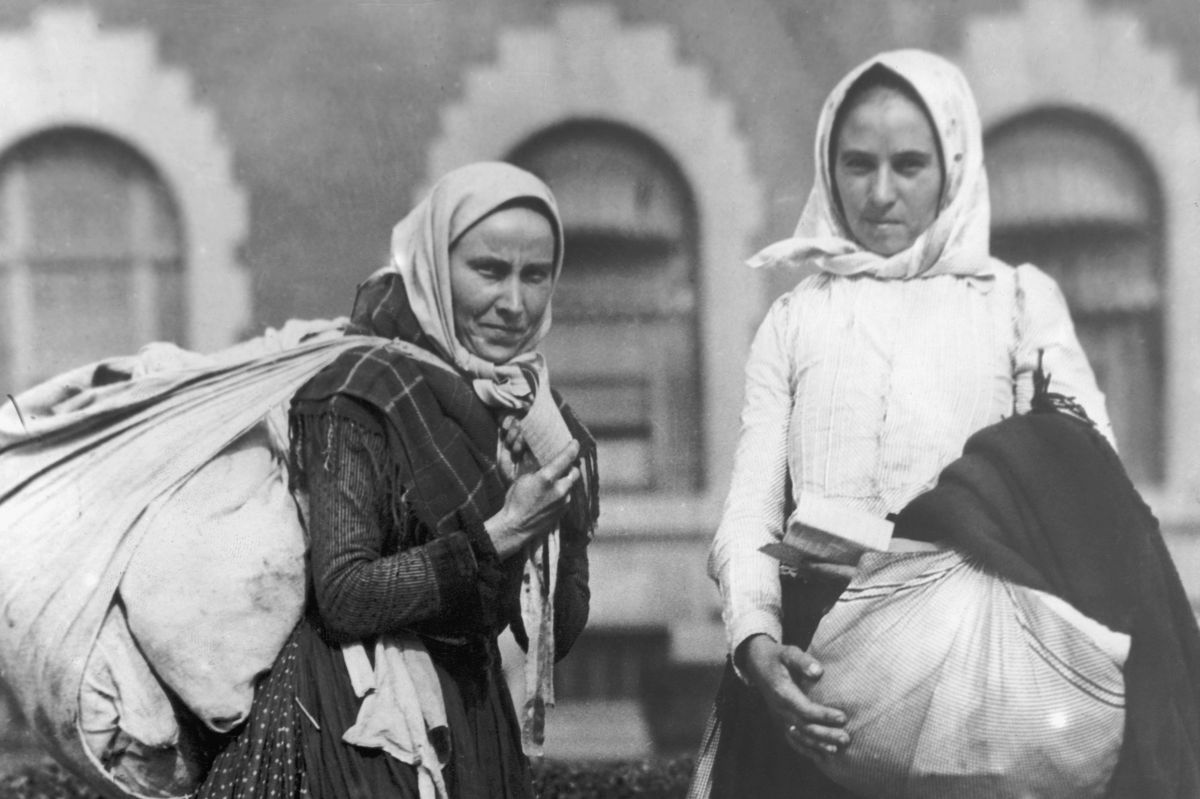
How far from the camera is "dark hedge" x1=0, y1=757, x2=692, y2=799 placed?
3.84 meters

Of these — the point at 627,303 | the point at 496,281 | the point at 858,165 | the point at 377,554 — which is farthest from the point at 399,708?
the point at 627,303

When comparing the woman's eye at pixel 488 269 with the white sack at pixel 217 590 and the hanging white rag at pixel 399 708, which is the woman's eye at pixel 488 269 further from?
the hanging white rag at pixel 399 708

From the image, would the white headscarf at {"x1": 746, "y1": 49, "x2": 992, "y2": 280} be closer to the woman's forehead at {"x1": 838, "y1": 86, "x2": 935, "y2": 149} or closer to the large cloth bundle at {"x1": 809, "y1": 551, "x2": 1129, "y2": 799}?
the woman's forehead at {"x1": 838, "y1": 86, "x2": 935, "y2": 149}

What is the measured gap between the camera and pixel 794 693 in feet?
8.58

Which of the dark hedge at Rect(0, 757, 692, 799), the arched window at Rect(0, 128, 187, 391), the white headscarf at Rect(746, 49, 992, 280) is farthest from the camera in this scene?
the arched window at Rect(0, 128, 187, 391)

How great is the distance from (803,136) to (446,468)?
1.71m

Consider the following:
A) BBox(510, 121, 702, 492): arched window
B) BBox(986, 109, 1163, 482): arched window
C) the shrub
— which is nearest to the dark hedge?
the shrub

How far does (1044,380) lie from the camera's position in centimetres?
276

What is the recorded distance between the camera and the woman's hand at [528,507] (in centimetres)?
269

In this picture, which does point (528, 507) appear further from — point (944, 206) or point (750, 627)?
point (944, 206)

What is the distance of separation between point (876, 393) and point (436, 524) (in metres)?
0.79

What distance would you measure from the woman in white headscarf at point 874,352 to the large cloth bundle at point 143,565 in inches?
30.1

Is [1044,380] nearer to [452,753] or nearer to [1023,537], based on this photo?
[1023,537]

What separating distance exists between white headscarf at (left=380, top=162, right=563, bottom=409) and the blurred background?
1.16 meters
